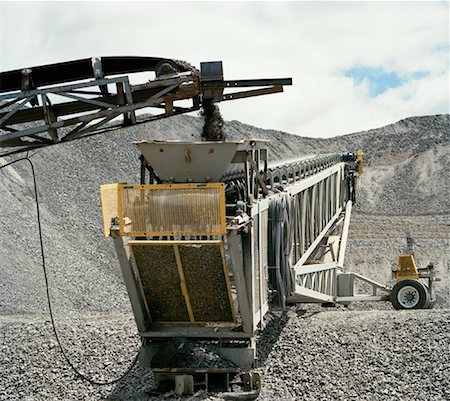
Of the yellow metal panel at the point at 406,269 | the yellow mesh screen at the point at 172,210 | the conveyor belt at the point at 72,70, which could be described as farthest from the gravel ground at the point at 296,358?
the yellow metal panel at the point at 406,269

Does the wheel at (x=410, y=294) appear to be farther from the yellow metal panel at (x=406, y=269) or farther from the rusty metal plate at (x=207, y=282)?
the rusty metal plate at (x=207, y=282)

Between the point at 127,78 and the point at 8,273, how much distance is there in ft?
34.1

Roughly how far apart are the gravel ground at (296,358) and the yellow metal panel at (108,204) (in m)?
2.37

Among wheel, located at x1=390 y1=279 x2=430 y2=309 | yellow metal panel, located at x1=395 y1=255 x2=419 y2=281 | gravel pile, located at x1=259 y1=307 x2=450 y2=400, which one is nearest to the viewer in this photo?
gravel pile, located at x1=259 y1=307 x2=450 y2=400

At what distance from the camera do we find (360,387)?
413 inches

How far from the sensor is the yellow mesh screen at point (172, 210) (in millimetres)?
9320

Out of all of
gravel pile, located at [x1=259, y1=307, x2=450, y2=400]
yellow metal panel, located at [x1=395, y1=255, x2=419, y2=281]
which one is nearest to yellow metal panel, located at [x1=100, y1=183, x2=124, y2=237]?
gravel pile, located at [x1=259, y1=307, x2=450, y2=400]

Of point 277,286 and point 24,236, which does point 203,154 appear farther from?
point 24,236

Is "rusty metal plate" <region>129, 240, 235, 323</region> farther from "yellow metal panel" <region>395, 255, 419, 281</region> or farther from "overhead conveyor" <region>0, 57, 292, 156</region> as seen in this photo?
"yellow metal panel" <region>395, 255, 419, 281</region>

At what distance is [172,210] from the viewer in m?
9.49

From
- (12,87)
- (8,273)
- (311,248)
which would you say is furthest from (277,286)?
(8,273)

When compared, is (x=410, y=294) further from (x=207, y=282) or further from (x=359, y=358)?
(x=207, y=282)

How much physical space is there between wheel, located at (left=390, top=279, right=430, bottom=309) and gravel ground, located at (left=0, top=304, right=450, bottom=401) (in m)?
3.66

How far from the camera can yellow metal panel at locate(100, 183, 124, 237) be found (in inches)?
385
